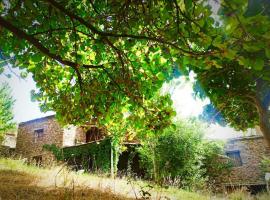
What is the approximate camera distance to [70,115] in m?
5.94

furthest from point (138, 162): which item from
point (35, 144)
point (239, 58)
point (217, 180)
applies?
point (239, 58)

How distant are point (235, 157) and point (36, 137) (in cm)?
2148

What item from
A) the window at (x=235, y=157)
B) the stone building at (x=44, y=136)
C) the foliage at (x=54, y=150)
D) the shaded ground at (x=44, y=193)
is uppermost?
the stone building at (x=44, y=136)

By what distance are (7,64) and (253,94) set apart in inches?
194

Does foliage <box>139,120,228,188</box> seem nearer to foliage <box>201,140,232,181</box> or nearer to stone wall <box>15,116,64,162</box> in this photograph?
foliage <box>201,140,232,181</box>

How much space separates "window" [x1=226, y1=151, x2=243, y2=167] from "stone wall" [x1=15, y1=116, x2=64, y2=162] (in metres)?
16.7

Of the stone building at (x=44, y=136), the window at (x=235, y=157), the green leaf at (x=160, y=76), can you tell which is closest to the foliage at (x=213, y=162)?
the window at (x=235, y=157)

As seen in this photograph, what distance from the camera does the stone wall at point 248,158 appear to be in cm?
2319

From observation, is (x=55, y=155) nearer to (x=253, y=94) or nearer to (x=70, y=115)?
(x=70, y=115)

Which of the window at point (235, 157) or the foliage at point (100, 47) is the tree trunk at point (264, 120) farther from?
the window at point (235, 157)

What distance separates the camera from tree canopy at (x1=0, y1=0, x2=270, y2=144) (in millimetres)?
3113

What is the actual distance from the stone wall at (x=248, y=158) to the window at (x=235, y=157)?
220 mm

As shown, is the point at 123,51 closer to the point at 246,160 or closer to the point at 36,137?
the point at 246,160

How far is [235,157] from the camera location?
2498cm
